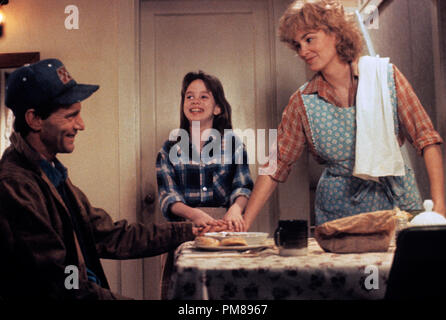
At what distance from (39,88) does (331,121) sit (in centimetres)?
96

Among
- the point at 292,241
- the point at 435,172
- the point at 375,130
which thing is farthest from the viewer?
the point at 375,130

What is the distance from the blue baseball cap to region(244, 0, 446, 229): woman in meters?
0.74

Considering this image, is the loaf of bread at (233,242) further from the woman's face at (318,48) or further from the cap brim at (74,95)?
the woman's face at (318,48)

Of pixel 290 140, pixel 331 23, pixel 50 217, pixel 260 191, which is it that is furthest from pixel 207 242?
pixel 331 23

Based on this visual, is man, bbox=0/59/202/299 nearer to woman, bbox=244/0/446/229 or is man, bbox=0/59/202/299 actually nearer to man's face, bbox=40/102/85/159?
man's face, bbox=40/102/85/159

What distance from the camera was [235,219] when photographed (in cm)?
162

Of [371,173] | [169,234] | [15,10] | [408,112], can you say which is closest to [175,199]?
[169,234]

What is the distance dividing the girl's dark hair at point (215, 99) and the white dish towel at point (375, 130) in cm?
67

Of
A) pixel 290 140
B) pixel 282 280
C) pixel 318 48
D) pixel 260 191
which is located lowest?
pixel 282 280

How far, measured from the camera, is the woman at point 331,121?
Answer: 5.36 ft

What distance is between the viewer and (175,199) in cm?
189

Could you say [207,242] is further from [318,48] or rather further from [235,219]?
[318,48]

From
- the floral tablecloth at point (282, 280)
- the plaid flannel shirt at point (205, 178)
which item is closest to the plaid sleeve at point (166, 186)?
the plaid flannel shirt at point (205, 178)

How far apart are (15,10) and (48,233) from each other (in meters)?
1.61
